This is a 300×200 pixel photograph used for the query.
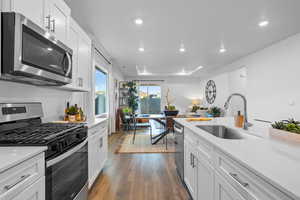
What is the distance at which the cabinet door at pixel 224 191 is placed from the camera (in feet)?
2.84

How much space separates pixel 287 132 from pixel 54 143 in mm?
1658

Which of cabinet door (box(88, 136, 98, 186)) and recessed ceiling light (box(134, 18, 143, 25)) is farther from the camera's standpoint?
recessed ceiling light (box(134, 18, 143, 25))

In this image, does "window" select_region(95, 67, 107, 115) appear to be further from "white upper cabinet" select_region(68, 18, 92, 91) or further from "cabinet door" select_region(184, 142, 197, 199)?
"cabinet door" select_region(184, 142, 197, 199)

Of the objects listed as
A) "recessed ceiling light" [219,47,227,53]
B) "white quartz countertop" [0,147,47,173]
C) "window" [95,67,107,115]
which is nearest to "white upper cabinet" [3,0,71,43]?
"white quartz countertop" [0,147,47,173]

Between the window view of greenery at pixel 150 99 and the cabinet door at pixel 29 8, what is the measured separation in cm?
734

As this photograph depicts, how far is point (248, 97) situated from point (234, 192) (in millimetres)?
5046

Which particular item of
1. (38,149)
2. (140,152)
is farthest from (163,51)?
(38,149)

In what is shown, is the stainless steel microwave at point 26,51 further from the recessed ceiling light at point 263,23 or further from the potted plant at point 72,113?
the recessed ceiling light at point 263,23

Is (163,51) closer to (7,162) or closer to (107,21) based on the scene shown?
(107,21)

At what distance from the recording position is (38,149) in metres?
0.93

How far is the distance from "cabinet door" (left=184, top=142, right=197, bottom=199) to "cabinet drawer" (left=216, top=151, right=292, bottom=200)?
66cm

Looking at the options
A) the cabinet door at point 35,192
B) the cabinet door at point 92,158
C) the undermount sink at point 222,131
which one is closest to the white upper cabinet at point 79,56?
the cabinet door at point 92,158

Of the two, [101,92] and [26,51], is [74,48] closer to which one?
[26,51]

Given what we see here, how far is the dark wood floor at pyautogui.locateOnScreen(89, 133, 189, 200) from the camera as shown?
77.1 inches
